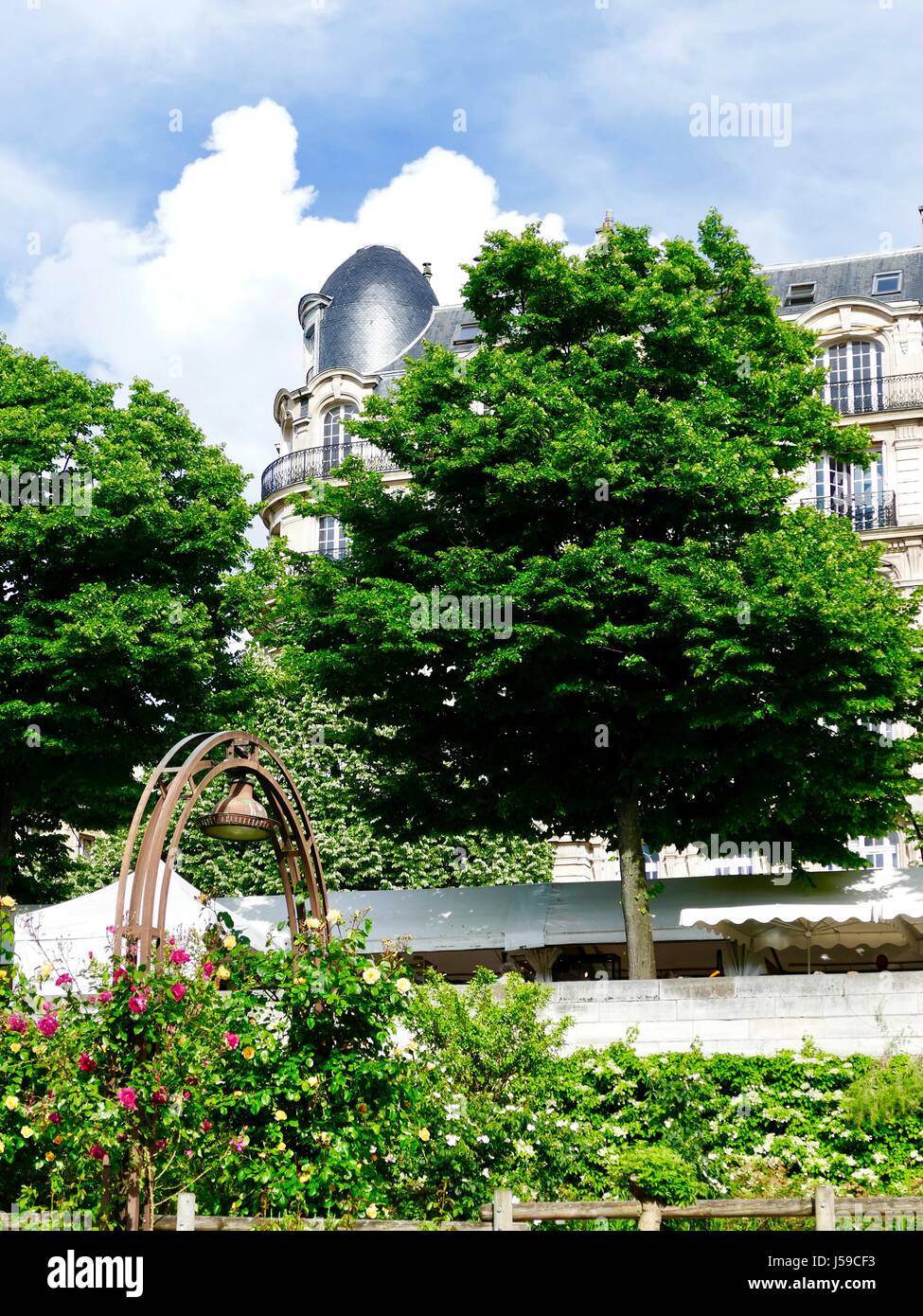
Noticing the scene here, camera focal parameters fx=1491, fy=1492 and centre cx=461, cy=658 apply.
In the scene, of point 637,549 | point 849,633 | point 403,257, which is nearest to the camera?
point 849,633

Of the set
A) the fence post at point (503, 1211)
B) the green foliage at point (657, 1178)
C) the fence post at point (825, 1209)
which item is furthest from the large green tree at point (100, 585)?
the fence post at point (825, 1209)

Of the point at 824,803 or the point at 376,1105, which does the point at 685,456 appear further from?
the point at 376,1105

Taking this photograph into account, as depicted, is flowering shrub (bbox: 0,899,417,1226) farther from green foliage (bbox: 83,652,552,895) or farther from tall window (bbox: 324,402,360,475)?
tall window (bbox: 324,402,360,475)

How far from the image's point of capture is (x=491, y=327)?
23016 mm

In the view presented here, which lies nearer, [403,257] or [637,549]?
[637,549]

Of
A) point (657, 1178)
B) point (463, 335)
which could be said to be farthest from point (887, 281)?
point (657, 1178)

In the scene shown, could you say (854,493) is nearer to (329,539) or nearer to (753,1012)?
(329,539)

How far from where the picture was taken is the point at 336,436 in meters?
42.0

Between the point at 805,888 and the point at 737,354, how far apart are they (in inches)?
305

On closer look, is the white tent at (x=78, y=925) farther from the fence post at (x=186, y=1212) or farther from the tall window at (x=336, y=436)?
the tall window at (x=336, y=436)

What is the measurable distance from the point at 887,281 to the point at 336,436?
619 inches

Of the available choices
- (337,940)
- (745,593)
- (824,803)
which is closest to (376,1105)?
(337,940)

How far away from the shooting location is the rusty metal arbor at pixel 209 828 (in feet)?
34.6
